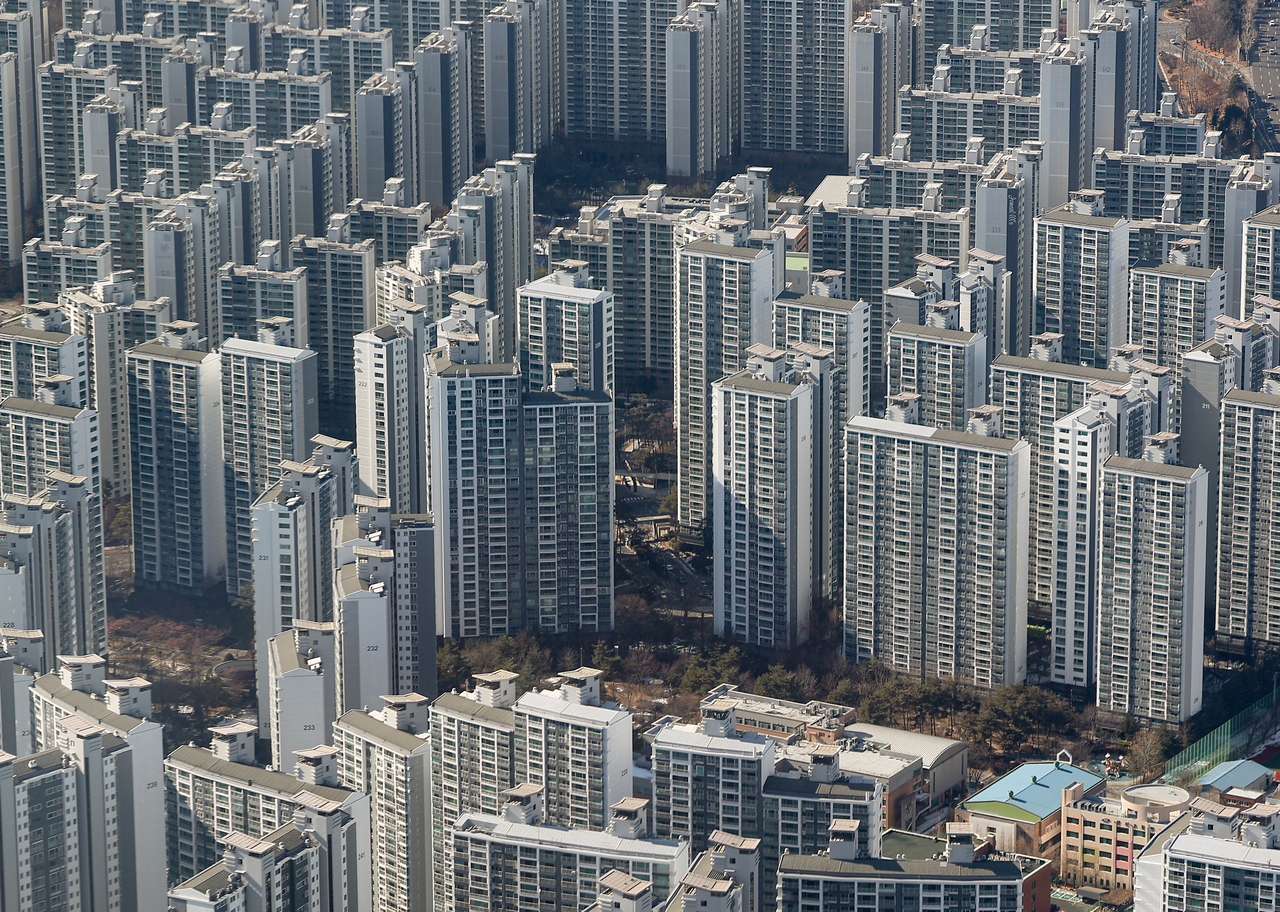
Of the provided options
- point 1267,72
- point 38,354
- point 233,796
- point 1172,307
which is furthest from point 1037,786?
point 1267,72

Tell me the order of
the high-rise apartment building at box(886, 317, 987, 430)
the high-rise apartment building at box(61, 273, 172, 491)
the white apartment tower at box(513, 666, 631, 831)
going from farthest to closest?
the high-rise apartment building at box(61, 273, 172, 491) → the high-rise apartment building at box(886, 317, 987, 430) → the white apartment tower at box(513, 666, 631, 831)

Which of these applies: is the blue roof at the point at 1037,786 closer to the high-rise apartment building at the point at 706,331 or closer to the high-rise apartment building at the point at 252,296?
the high-rise apartment building at the point at 706,331

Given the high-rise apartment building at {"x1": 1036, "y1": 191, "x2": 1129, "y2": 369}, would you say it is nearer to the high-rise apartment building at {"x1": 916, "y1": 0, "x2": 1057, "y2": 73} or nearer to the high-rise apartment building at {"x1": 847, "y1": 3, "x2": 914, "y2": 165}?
the high-rise apartment building at {"x1": 847, "y1": 3, "x2": 914, "y2": 165}

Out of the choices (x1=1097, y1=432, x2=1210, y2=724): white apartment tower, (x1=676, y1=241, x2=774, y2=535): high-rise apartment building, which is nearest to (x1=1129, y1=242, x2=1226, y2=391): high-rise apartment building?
(x1=676, y1=241, x2=774, y2=535): high-rise apartment building

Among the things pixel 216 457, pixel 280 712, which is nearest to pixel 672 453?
pixel 216 457

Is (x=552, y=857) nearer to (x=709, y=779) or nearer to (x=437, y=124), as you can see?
(x=709, y=779)

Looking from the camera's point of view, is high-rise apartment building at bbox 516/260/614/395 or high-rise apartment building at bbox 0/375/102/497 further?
high-rise apartment building at bbox 516/260/614/395

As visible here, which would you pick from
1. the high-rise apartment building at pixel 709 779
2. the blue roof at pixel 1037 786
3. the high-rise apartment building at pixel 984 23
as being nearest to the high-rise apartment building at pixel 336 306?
the blue roof at pixel 1037 786
